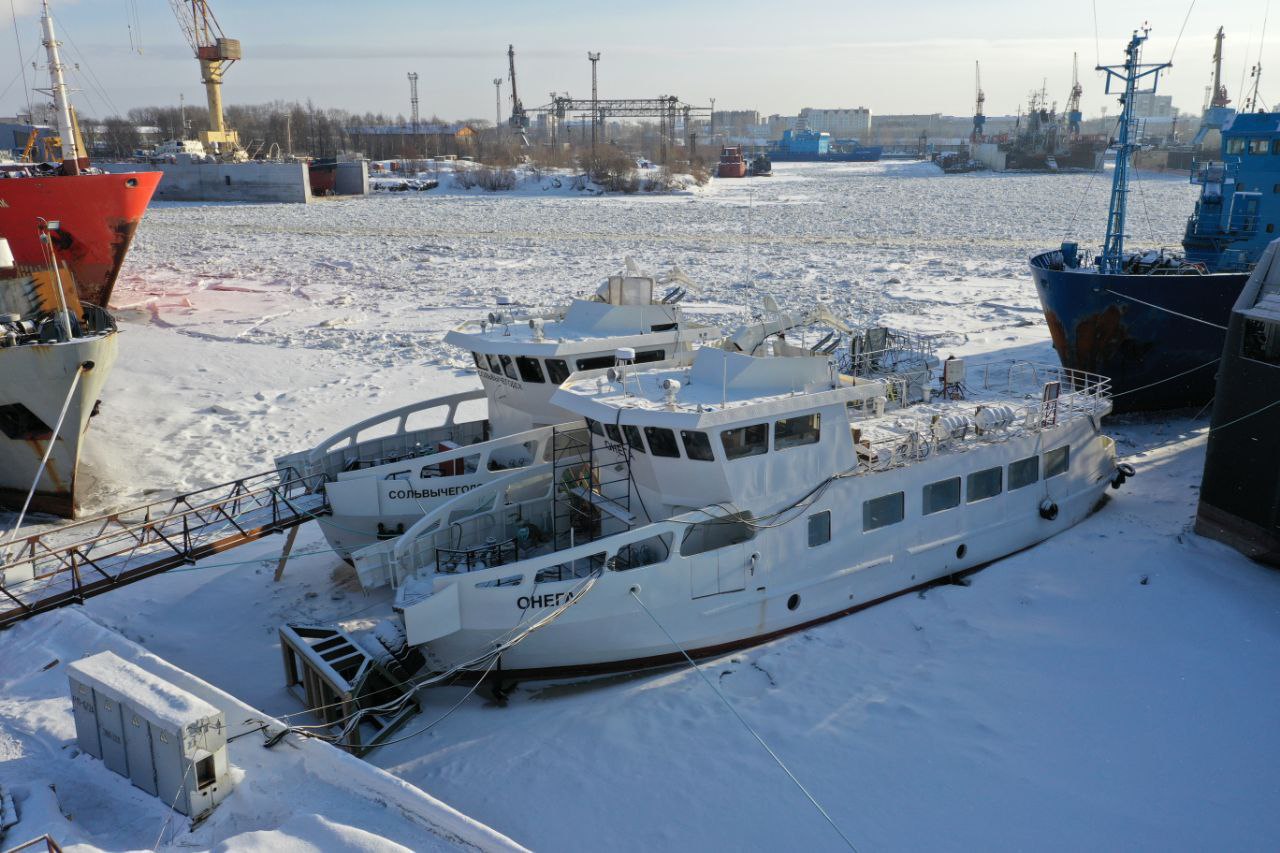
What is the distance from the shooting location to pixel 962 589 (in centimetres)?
1382

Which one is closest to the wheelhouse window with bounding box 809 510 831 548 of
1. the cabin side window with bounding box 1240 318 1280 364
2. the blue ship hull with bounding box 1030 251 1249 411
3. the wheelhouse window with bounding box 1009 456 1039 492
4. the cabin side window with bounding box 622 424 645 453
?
the cabin side window with bounding box 622 424 645 453

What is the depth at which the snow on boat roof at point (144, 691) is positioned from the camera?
7.86 m

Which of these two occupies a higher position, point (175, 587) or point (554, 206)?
point (554, 206)

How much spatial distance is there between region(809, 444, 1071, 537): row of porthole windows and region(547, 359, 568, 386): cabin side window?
4761 mm

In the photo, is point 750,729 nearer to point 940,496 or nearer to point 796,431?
point 796,431

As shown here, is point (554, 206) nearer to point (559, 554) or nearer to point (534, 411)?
point (534, 411)

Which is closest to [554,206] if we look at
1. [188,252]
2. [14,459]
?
[188,252]

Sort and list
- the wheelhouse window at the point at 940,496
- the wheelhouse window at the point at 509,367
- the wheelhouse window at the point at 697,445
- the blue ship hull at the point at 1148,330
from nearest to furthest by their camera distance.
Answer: the wheelhouse window at the point at 697,445 < the wheelhouse window at the point at 940,496 < the wheelhouse window at the point at 509,367 < the blue ship hull at the point at 1148,330

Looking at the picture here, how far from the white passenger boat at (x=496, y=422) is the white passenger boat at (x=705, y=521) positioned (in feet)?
4.18

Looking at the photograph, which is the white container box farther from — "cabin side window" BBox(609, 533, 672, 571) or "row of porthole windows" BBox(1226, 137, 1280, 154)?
"row of porthole windows" BBox(1226, 137, 1280, 154)

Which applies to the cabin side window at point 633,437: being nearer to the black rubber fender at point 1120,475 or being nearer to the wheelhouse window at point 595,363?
the wheelhouse window at point 595,363

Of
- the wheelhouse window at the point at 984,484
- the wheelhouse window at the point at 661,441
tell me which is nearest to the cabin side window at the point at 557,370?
the wheelhouse window at the point at 661,441

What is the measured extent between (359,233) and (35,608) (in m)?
45.9

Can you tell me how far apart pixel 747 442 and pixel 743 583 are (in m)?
1.83
